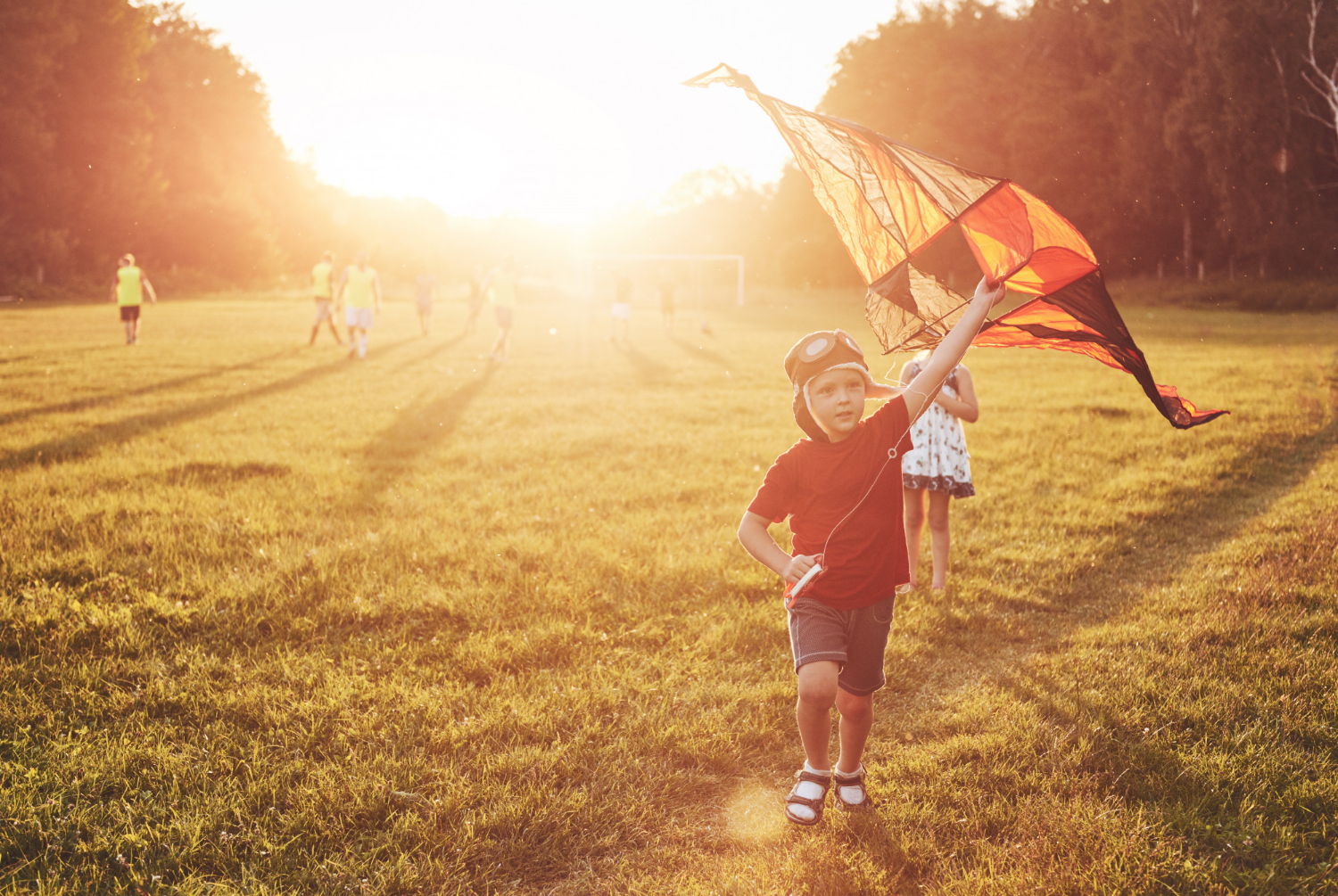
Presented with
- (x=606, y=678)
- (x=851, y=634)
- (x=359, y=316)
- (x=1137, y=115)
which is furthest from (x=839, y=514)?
(x=1137, y=115)

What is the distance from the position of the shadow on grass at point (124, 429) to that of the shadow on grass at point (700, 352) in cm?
891

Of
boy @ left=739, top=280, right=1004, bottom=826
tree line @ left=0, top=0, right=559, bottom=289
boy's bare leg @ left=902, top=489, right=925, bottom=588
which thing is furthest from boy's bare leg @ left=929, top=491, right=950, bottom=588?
tree line @ left=0, top=0, right=559, bottom=289

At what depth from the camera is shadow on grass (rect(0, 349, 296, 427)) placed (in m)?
10.5

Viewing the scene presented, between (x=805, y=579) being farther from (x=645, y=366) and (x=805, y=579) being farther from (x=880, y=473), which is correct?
(x=645, y=366)

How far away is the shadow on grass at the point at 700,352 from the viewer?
1950 centimetres

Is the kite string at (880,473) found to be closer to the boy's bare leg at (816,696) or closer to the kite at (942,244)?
the boy's bare leg at (816,696)

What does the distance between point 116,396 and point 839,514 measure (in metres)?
12.9

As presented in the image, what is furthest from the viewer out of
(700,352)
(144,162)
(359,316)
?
(144,162)

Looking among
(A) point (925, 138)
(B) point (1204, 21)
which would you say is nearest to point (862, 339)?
(B) point (1204, 21)

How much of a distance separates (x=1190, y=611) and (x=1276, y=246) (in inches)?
1740

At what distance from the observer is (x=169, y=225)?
56781 millimetres

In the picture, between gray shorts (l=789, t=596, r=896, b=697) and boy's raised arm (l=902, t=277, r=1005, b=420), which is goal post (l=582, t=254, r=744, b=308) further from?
gray shorts (l=789, t=596, r=896, b=697)

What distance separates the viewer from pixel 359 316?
59.7 ft

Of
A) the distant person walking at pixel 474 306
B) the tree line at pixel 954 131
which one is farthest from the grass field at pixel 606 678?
the tree line at pixel 954 131
